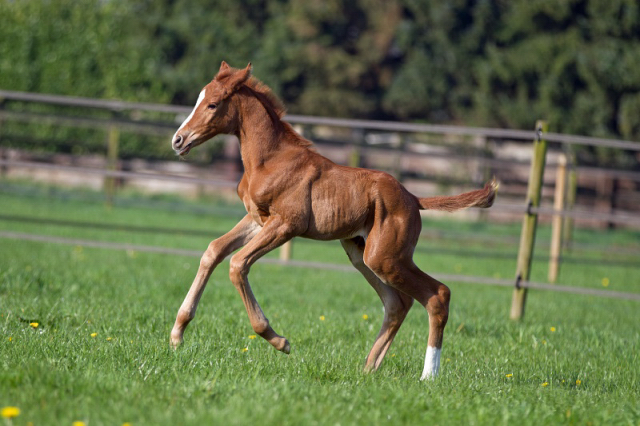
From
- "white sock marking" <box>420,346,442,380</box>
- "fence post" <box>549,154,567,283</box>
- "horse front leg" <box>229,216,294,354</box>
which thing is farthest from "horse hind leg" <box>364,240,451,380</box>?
"fence post" <box>549,154,567,283</box>

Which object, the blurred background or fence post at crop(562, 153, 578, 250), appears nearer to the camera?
fence post at crop(562, 153, 578, 250)

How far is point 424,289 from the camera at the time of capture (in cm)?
454

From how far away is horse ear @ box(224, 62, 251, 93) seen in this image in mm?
4496

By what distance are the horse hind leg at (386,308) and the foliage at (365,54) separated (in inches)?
Result: 817

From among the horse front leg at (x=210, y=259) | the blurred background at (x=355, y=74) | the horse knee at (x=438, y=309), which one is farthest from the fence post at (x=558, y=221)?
the blurred background at (x=355, y=74)

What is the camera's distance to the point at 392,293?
4.80m

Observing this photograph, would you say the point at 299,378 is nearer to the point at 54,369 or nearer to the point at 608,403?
the point at 54,369

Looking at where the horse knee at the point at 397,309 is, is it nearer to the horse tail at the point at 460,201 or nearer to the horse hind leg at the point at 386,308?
the horse hind leg at the point at 386,308

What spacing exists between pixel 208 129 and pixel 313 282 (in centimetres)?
514

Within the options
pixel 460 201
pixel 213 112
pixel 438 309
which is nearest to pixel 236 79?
pixel 213 112

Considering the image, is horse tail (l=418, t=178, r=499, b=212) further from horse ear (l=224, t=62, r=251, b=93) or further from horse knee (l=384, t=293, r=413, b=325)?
horse ear (l=224, t=62, r=251, b=93)

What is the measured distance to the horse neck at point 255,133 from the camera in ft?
14.9

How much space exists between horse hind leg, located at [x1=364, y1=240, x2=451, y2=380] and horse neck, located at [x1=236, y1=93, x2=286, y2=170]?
32.6 inches

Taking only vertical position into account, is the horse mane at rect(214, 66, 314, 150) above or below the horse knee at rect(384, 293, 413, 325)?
above
